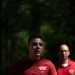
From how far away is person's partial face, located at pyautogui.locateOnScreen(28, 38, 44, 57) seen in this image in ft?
22.2

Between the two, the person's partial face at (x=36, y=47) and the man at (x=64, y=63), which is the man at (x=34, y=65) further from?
the man at (x=64, y=63)

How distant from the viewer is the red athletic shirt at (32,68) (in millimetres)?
6723

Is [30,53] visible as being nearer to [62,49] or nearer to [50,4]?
[62,49]

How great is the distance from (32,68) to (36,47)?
0.99 ft

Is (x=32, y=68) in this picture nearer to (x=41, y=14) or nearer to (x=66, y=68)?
(x=66, y=68)

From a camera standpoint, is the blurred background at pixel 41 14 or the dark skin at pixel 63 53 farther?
the blurred background at pixel 41 14

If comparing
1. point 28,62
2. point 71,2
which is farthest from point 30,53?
point 71,2

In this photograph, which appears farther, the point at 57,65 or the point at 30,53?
the point at 57,65

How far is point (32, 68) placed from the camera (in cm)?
678

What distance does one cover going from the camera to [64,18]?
65.9 feet

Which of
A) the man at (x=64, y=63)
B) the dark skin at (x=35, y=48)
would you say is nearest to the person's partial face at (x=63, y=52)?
the man at (x=64, y=63)

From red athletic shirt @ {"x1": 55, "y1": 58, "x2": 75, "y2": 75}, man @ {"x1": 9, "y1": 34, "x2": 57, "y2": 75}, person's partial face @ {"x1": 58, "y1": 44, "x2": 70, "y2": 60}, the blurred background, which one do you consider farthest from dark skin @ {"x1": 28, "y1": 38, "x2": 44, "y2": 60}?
the blurred background

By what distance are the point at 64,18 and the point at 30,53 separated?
13.3 metres

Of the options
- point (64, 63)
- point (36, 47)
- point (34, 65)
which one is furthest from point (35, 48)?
point (64, 63)
